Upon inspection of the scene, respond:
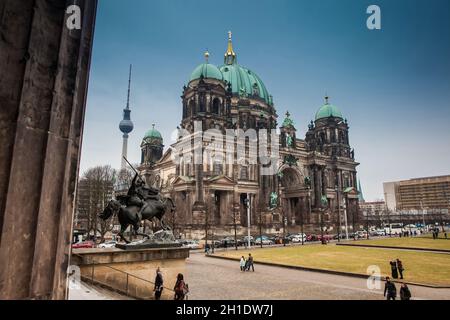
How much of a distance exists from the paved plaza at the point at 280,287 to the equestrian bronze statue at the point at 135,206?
14.1ft

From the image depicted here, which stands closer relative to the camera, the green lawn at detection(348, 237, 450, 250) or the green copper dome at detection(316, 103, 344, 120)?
the green lawn at detection(348, 237, 450, 250)

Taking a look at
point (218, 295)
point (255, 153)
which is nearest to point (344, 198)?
point (255, 153)

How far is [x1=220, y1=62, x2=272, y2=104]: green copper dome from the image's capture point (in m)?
80.1

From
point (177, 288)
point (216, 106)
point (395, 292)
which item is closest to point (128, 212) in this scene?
point (177, 288)

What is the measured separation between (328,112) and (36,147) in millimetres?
92664

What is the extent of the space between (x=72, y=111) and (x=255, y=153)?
2512 inches

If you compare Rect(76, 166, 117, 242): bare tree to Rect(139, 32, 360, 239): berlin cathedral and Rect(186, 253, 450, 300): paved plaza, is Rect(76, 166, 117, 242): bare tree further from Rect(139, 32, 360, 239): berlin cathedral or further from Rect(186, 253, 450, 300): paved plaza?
Rect(186, 253, 450, 300): paved plaza

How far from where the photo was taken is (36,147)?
3.43 metres

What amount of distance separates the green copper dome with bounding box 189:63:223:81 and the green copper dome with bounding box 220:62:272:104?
12961 millimetres

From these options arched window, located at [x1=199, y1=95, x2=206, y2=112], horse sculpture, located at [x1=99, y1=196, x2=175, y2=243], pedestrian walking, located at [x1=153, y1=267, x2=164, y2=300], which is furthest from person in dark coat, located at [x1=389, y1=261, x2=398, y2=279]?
arched window, located at [x1=199, y1=95, x2=206, y2=112]

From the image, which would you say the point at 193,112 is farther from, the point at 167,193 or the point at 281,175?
the point at 281,175

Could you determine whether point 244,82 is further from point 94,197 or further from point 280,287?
point 280,287

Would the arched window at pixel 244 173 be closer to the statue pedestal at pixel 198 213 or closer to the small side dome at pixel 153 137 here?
the statue pedestal at pixel 198 213

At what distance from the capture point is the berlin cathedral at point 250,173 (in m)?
57.8
